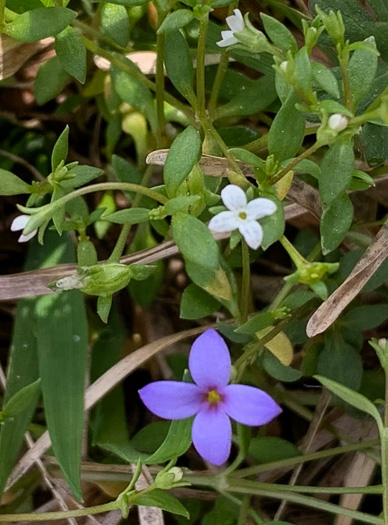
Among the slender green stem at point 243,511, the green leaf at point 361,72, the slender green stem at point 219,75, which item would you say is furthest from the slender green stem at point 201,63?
the slender green stem at point 243,511

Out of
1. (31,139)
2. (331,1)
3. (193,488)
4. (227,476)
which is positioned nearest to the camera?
(331,1)

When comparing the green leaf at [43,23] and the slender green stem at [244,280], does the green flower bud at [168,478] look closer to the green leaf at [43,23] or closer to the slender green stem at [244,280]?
the slender green stem at [244,280]

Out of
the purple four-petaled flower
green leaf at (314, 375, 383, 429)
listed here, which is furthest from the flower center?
green leaf at (314, 375, 383, 429)

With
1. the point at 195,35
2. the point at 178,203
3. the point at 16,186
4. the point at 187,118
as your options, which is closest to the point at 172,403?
the point at 178,203

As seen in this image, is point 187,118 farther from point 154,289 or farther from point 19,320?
point 19,320

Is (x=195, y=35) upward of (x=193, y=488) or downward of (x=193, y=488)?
upward

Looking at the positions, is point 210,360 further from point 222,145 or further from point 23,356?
point 23,356

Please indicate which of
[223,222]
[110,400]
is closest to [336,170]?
[223,222]
